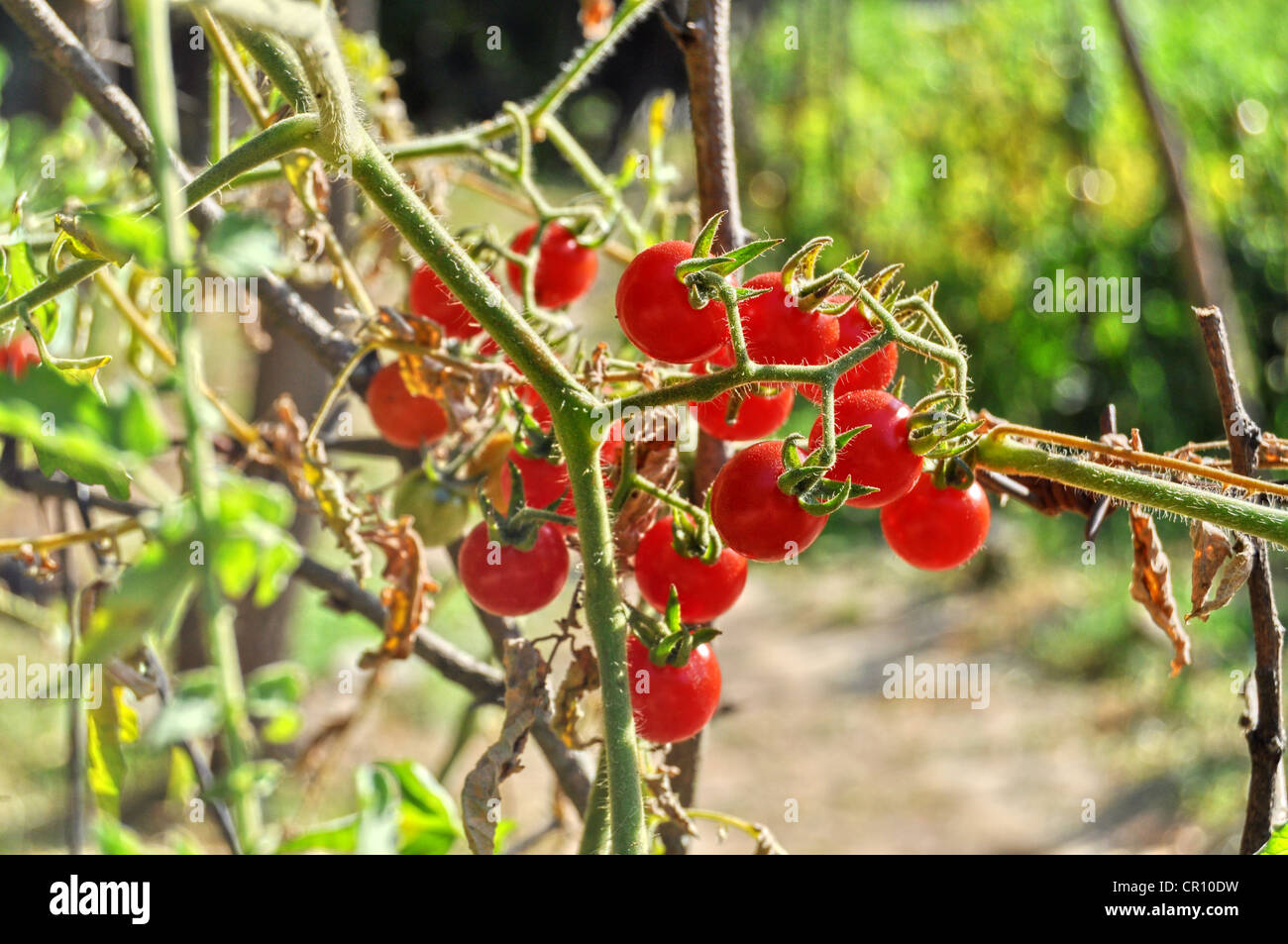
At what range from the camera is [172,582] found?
25 centimetres

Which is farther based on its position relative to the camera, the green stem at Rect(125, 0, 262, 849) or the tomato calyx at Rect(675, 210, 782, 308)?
the tomato calyx at Rect(675, 210, 782, 308)

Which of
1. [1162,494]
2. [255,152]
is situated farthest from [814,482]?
A: [255,152]

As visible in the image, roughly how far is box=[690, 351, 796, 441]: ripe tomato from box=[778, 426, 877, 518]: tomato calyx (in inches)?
2.8

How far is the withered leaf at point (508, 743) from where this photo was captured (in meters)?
0.50

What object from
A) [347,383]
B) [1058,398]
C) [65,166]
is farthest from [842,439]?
[1058,398]

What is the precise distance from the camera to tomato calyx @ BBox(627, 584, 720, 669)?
0.52 m

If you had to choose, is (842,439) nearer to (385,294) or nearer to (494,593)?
(494,593)

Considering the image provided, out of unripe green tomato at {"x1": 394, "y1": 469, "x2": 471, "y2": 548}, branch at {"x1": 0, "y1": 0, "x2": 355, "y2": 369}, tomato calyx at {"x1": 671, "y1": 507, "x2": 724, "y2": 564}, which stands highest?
branch at {"x1": 0, "y1": 0, "x2": 355, "y2": 369}

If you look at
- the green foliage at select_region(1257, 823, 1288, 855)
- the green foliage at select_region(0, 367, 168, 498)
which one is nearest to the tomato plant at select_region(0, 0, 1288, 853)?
the green foliage at select_region(0, 367, 168, 498)

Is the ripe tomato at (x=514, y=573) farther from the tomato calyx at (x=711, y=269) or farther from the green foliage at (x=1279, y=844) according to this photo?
the green foliage at (x=1279, y=844)

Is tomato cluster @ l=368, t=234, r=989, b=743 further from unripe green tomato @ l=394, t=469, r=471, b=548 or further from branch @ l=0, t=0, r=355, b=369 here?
branch @ l=0, t=0, r=355, b=369

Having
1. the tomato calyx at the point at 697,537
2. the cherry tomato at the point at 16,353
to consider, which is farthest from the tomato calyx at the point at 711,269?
the cherry tomato at the point at 16,353

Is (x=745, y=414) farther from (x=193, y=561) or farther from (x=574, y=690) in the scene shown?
(x=193, y=561)

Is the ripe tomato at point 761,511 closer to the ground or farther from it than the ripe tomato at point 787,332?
closer to the ground
